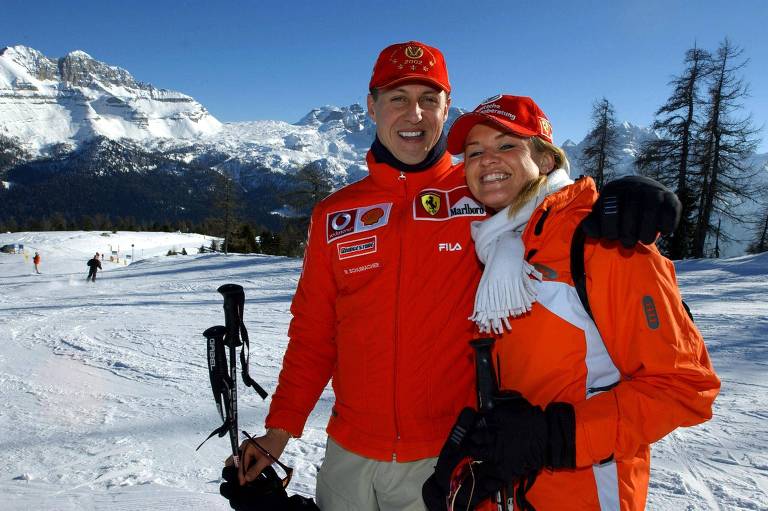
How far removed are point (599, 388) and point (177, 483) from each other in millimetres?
3525

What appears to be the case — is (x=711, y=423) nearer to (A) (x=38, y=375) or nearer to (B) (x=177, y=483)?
(B) (x=177, y=483)

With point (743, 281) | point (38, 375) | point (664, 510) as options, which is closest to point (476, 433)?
point (664, 510)

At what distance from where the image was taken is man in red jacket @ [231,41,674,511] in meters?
2.01

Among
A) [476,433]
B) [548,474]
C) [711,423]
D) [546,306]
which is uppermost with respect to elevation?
[546,306]

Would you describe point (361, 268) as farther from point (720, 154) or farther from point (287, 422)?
point (720, 154)

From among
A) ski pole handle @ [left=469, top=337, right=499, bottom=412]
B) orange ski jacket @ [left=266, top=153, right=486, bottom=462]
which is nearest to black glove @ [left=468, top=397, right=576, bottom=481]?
ski pole handle @ [left=469, top=337, right=499, bottom=412]

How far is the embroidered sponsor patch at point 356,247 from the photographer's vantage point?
215 centimetres

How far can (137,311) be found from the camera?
12.9 metres

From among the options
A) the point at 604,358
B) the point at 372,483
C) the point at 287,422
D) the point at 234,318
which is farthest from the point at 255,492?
the point at 604,358

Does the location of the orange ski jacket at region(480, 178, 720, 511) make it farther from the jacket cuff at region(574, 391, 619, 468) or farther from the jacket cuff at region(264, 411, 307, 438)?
the jacket cuff at region(264, 411, 307, 438)

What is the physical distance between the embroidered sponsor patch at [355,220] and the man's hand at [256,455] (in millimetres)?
969

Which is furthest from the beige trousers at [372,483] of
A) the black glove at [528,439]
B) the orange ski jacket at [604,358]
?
the black glove at [528,439]

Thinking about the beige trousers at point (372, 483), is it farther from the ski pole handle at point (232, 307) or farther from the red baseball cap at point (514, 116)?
the red baseball cap at point (514, 116)

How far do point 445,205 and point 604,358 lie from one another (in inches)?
35.7
